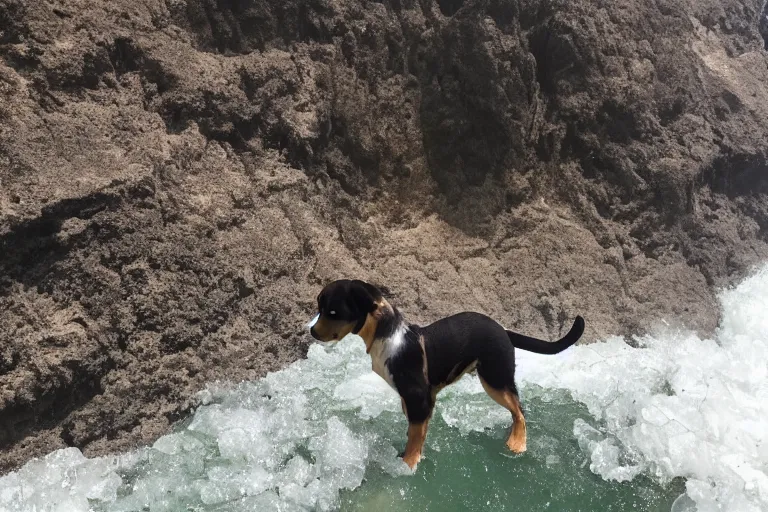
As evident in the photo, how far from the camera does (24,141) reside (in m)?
2.58

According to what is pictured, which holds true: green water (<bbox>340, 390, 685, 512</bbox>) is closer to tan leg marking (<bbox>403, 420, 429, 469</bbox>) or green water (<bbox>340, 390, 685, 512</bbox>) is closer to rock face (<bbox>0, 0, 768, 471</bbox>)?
tan leg marking (<bbox>403, 420, 429, 469</bbox>)

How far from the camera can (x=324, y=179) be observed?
3.61m

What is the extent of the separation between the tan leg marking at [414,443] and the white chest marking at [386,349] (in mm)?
204

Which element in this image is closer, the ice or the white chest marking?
the white chest marking

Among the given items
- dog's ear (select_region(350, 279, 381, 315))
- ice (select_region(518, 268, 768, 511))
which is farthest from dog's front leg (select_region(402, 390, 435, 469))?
ice (select_region(518, 268, 768, 511))

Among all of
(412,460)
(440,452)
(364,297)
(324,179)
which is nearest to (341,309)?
(364,297)

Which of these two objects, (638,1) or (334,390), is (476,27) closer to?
(638,1)

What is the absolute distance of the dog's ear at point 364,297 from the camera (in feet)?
7.35

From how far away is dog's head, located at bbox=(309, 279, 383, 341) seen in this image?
7.17 ft

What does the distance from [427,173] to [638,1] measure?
214 centimetres

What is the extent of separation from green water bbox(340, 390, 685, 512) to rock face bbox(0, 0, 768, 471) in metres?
0.88

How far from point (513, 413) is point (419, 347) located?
56cm

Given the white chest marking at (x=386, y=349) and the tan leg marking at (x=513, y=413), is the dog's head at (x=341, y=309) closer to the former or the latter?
the white chest marking at (x=386, y=349)

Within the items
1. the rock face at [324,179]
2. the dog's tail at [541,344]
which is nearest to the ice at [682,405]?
the rock face at [324,179]
